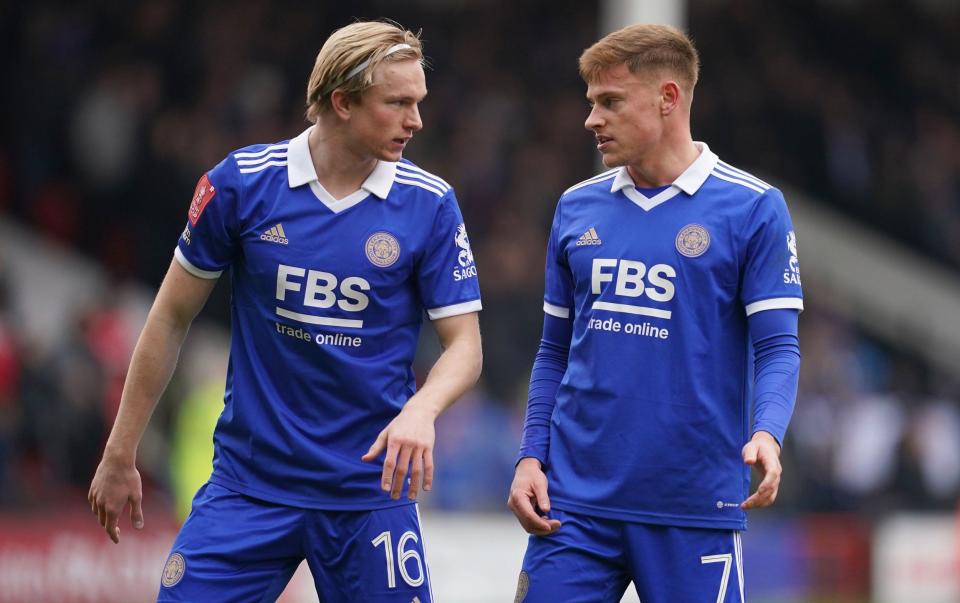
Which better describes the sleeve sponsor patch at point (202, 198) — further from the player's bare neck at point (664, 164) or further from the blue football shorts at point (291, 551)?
the player's bare neck at point (664, 164)

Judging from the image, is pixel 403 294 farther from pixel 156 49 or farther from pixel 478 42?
pixel 478 42

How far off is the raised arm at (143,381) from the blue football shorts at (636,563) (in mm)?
1256

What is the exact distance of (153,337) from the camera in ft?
16.6

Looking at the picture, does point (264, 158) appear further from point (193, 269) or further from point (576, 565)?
point (576, 565)

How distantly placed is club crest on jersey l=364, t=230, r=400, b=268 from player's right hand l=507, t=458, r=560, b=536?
29.1 inches

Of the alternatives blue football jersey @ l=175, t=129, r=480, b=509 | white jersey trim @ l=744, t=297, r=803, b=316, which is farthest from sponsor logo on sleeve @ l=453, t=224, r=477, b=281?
white jersey trim @ l=744, t=297, r=803, b=316

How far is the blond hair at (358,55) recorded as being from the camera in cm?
494

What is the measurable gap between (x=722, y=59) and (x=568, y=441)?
16243 mm

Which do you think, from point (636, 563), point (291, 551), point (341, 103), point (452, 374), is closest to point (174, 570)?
point (291, 551)

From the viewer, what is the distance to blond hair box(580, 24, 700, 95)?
496 cm

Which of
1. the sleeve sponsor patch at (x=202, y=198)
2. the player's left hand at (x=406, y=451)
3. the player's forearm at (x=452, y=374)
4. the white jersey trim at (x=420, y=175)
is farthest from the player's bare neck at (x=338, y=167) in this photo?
the player's left hand at (x=406, y=451)

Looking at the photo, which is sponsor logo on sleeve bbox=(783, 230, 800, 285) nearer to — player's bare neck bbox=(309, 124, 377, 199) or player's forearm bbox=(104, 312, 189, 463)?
player's bare neck bbox=(309, 124, 377, 199)

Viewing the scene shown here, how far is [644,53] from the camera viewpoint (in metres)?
4.97

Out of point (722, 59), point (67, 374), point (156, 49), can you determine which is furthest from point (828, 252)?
point (67, 374)
